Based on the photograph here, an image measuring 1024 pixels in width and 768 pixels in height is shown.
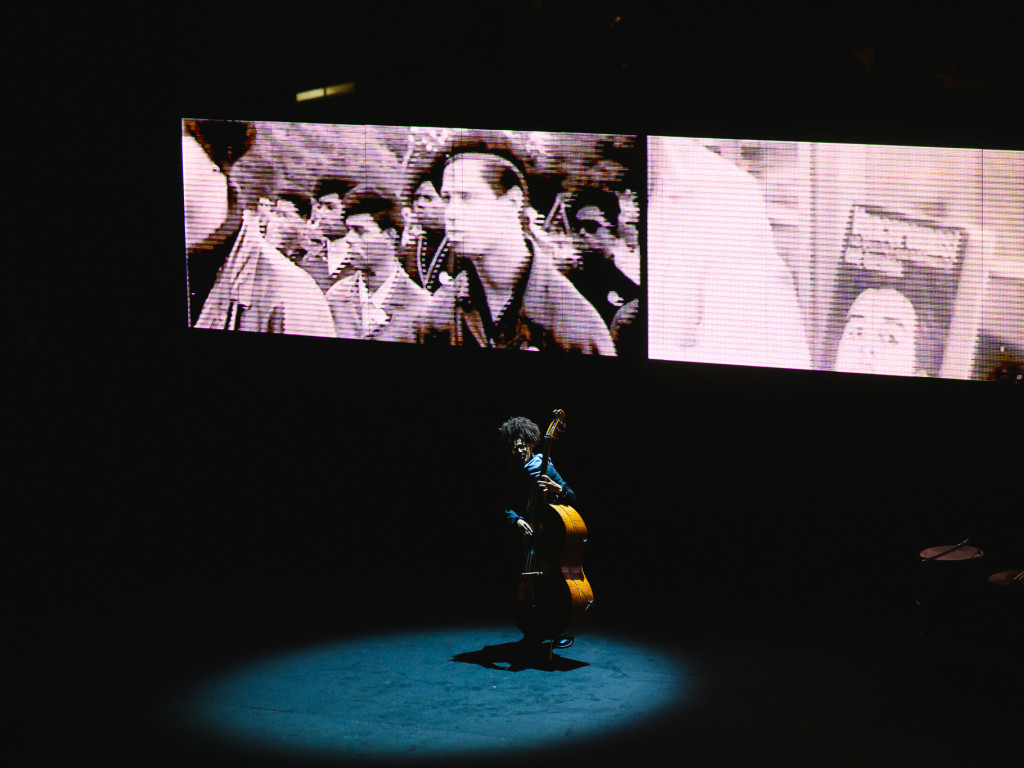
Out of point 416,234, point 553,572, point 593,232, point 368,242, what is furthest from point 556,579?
point 368,242

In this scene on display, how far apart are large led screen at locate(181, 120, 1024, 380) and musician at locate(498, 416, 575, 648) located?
1029 mm

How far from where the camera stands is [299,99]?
800 centimetres

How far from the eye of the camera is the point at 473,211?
7660mm

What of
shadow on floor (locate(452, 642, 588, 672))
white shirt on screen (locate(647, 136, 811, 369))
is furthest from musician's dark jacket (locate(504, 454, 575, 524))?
white shirt on screen (locate(647, 136, 811, 369))

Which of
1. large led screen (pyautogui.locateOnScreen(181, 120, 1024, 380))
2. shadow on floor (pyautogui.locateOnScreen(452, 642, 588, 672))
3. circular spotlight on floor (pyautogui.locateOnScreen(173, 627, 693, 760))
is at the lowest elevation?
circular spotlight on floor (pyautogui.locateOnScreen(173, 627, 693, 760))

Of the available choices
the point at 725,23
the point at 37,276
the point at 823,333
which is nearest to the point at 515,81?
the point at 725,23

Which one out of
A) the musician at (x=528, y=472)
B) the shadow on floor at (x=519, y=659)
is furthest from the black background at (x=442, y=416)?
the musician at (x=528, y=472)

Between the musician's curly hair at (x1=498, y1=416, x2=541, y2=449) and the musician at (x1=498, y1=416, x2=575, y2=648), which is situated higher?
the musician's curly hair at (x1=498, y1=416, x2=541, y2=449)

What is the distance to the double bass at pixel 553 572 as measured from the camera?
20.9 ft

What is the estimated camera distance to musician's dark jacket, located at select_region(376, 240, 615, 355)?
7.52 meters

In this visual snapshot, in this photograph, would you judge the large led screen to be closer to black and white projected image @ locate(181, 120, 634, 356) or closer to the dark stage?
black and white projected image @ locate(181, 120, 634, 356)

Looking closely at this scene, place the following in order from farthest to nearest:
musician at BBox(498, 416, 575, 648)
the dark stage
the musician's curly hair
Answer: the musician's curly hair < musician at BBox(498, 416, 575, 648) < the dark stage

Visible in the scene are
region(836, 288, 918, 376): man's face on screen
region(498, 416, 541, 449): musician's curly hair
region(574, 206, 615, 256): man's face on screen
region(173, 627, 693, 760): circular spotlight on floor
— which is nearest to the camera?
region(173, 627, 693, 760): circular spotlight on floor

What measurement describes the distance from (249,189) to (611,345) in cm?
240
